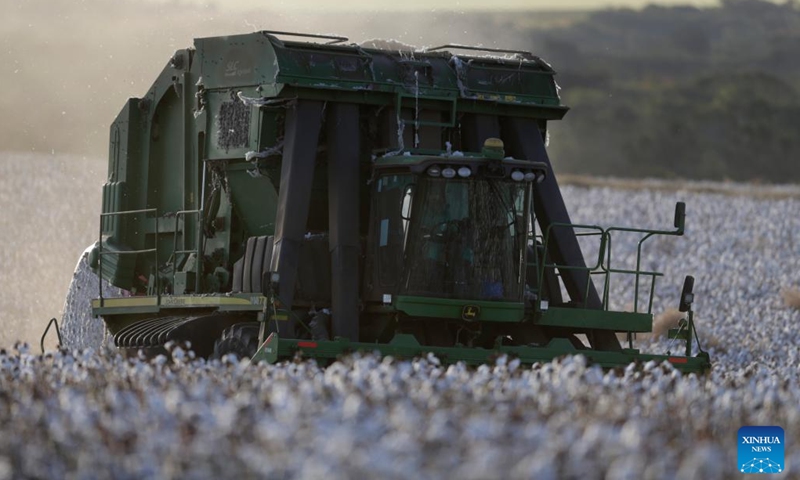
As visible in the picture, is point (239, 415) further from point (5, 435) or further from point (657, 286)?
point (657, 286)

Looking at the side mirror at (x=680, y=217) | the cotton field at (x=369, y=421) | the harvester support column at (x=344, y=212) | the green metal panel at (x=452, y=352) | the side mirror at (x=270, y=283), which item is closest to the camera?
the cotton field at (x=369, y=421)

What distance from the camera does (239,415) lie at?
9797 mm

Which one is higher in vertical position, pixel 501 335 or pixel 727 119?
pixel 727 119

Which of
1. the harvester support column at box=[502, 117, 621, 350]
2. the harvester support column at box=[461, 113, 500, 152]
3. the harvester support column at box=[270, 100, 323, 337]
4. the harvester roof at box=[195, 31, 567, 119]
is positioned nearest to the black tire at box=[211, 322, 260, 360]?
the harvester support column at box=[270, 100, 323, 337]

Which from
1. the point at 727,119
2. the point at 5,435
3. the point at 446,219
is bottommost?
the point at 5,435

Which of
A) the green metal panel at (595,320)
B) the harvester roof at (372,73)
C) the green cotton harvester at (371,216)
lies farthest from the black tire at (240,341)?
the green metal panel at (595,320)

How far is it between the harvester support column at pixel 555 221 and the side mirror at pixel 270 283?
3.63 m

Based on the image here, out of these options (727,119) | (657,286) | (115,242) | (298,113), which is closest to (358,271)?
(298,113)

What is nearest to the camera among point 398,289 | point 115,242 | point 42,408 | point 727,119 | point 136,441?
point 136,441

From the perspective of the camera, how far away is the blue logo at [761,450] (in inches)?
404

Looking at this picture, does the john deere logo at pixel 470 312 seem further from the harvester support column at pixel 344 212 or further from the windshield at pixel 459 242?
the harvester support column at pixel 344 212

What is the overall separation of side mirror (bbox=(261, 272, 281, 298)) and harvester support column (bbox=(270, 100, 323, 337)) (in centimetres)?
36

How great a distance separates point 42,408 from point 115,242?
36.5ft

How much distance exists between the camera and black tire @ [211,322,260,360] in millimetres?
17188
